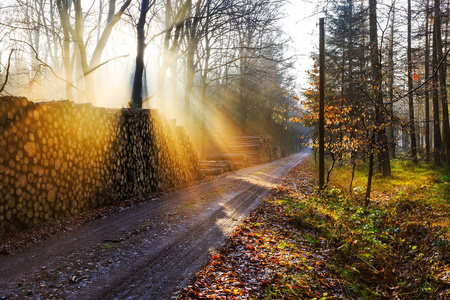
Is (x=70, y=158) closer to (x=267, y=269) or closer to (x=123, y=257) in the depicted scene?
(x=123, y=257)

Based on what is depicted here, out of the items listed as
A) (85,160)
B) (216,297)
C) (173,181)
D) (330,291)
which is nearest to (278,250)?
(330,291)

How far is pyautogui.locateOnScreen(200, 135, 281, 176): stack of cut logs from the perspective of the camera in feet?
58.0

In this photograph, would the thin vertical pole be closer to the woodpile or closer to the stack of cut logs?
the stack of cut logs

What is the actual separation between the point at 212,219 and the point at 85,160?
11.4 ft

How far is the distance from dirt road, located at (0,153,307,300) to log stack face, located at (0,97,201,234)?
0.96 metres

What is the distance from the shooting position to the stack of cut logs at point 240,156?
17.7 metres

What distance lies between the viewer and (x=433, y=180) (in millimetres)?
13195

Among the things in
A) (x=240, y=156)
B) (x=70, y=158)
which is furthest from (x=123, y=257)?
(x=240, y=156)

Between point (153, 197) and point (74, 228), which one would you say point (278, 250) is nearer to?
point (74, 228)

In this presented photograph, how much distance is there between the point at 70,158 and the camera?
655 cm

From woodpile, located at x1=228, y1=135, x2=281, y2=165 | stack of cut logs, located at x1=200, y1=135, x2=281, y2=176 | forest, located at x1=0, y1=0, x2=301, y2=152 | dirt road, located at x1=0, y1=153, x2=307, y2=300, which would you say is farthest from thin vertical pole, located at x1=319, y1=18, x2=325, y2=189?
woodpile, located at x1=228, y1=135, x2=281, y2=165

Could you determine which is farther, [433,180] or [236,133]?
[236,133]

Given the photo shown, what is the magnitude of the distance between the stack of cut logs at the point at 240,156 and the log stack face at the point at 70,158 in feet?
23.3

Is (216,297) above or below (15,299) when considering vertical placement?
below
